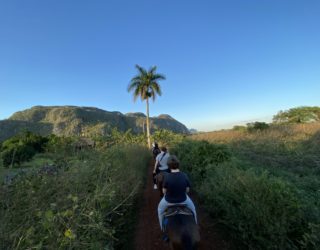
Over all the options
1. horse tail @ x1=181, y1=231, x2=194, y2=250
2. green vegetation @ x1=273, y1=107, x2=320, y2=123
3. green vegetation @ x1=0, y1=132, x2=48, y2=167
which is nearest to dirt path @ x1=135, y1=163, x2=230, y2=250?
horse tail @ x1=181, y1=231, x2=194, y2=250

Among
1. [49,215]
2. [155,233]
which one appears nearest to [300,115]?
[155,233]

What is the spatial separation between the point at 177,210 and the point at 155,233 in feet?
8.43

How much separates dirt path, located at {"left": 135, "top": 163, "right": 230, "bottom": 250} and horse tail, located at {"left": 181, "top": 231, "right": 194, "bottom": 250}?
1950 mm

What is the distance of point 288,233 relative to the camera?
355cm

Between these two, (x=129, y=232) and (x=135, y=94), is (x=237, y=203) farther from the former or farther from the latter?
(x=135, y=94)

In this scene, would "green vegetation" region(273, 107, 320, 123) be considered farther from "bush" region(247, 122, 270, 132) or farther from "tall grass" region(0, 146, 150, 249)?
"tall grass" region(0, 146, 150, 249)

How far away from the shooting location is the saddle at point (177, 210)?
3.52 m

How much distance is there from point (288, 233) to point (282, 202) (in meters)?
0.50

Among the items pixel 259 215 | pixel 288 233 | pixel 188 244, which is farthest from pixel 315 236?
pixel 188 244

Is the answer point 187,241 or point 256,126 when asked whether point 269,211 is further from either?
point 256,126

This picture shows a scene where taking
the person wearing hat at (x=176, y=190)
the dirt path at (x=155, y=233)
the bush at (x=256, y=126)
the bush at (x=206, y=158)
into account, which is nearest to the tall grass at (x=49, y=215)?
the person wearing hat at (x=176, y=190)

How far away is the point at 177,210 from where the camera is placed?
140 inches

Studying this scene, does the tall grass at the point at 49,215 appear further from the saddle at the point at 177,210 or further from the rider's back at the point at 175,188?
the rider's back at the point at 175,188

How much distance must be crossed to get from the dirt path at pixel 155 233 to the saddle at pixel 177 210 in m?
1.84
